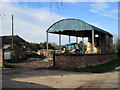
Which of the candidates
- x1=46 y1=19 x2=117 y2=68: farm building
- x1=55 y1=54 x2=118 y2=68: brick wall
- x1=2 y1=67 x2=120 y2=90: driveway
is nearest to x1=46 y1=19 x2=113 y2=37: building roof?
x1=46 y1=19 x2=117 y2=68: farm building

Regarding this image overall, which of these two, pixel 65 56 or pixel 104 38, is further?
pixel 104 38

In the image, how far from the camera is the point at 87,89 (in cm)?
1005

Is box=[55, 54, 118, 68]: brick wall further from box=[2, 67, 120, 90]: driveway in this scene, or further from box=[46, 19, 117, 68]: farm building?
box=[2, 67, 120, 90]: driveway

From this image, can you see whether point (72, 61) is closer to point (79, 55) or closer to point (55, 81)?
point (79, 55)

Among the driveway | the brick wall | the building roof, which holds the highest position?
the building roof

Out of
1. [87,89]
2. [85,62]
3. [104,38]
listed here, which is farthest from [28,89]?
[104,38]

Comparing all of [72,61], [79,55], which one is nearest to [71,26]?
[79,55]

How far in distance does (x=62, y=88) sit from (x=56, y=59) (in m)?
9.45

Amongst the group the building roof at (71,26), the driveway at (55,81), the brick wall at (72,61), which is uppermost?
the building roof at (71,26)

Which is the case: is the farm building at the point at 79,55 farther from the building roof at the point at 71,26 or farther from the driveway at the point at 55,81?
the driveway at the point at 55,81

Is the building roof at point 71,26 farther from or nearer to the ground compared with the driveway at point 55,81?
farther from the ground

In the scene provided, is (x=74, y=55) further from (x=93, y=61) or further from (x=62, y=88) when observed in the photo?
(x=62, y=88)

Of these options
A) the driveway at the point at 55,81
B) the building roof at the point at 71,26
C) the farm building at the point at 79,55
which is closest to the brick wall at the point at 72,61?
the farm building at the point at 79,55

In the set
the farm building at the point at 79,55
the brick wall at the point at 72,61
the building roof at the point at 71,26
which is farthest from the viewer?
the building roof at the point at 71,26
